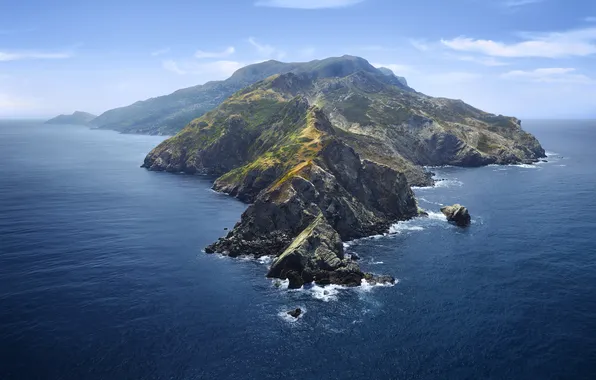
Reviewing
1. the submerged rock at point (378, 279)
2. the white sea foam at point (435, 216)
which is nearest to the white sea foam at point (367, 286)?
the submerged rock at point (378, 279)

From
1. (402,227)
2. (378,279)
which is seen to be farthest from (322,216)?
(402,227)

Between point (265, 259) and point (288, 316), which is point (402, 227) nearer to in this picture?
point (265, 259)

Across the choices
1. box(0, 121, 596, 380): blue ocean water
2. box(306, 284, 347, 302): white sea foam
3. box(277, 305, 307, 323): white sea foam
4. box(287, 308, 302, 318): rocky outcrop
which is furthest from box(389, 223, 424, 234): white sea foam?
A: box(287, 308, 302, 318): rocky outcrop

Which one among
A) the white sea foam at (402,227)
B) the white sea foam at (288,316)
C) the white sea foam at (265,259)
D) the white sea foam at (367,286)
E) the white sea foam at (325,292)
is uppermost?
the white sea foam at (402,227)

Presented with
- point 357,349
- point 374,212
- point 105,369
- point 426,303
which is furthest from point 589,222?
point 105,369

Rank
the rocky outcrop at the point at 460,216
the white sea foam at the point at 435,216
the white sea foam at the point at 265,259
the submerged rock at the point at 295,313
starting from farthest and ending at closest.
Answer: the white sea foam at the point at 435,216 → the rocky outcrop at the point at 460,216 → the white sea foam at the point at 265,259 → the submerged rock at the point at 295,313

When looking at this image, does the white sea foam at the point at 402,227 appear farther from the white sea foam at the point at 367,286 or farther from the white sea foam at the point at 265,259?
the white sea foam at the point at 265,259

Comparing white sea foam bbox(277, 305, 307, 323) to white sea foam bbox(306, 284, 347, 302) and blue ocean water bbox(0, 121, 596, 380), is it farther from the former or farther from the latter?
white sea foam bbox(306, 284, 347, 302)

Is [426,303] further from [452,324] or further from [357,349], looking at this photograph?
[357,349]
